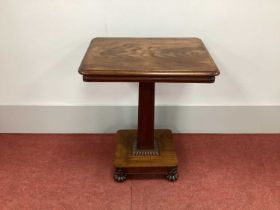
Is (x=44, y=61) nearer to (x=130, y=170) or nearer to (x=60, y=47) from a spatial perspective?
(x=60, y=47)

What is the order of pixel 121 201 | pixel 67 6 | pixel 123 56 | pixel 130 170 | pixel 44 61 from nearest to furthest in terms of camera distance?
pixel 123 56
pixel 121 201
pixel 130 170
pixel 67 6
pixel 44 61

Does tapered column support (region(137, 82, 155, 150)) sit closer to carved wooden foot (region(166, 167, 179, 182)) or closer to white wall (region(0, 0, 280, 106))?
carved wooden foot (region(166, 167, 179, 182))

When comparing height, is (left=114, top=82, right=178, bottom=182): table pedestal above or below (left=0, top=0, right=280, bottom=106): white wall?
below

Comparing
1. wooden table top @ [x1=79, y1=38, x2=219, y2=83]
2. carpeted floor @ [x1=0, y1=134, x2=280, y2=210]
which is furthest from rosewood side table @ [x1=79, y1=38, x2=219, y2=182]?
carpeted floor @ [x1=0, y1=134, x2=280, y2=210]

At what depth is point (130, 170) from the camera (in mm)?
1819

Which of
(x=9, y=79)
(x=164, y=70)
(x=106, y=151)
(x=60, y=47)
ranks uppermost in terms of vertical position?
(x=164, y=70)

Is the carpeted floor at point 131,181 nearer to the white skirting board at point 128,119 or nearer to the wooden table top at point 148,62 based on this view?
the white skirting board at point 128,119

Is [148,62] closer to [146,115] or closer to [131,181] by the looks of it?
[146,115]

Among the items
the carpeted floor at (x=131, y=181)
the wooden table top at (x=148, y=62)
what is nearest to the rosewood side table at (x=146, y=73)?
the wooden table top at (x=148, y=62)

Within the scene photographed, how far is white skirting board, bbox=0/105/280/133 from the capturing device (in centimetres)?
222

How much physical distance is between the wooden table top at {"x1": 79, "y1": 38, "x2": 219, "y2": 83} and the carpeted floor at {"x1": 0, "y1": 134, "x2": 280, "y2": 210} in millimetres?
637

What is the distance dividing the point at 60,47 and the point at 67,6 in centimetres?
25

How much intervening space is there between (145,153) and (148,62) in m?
0.58

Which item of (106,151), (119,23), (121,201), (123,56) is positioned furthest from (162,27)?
(121,201)
